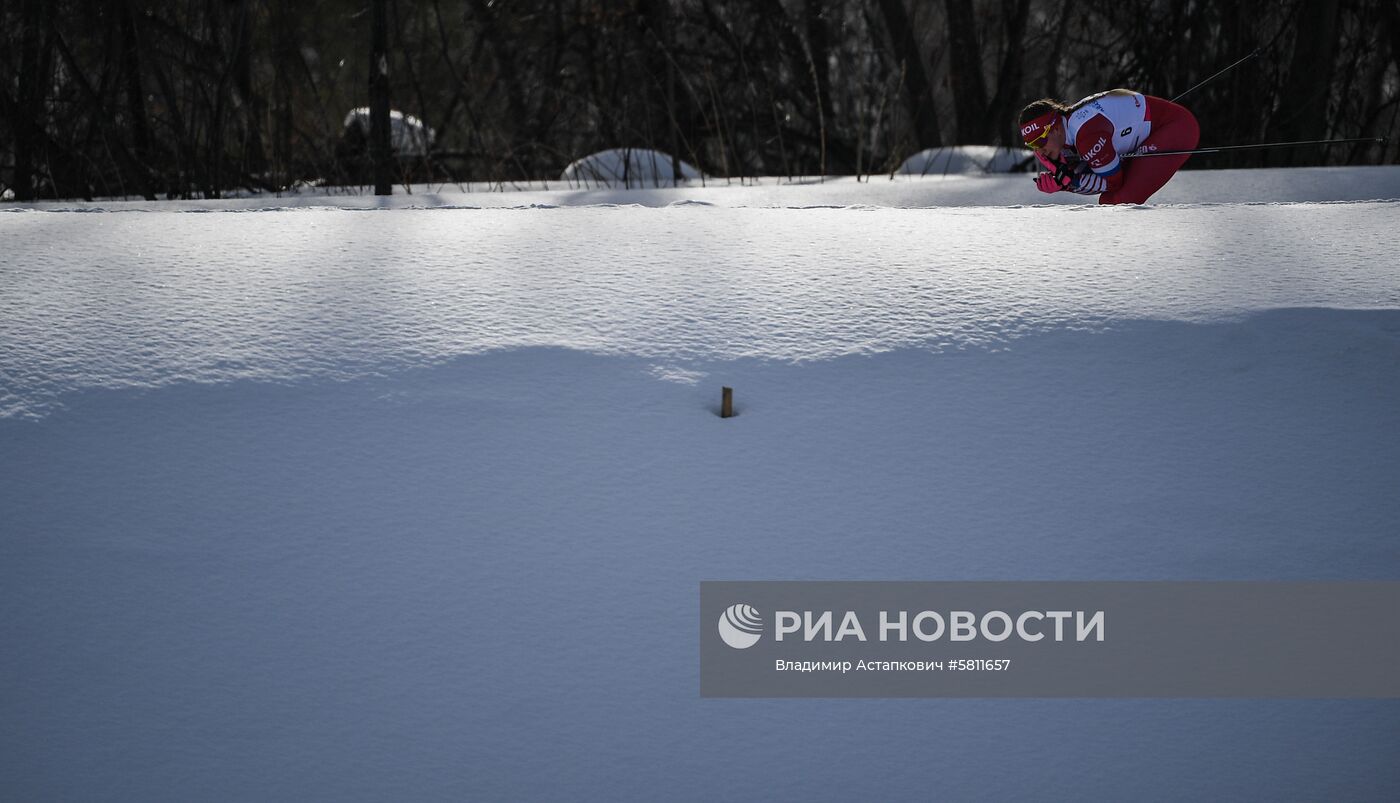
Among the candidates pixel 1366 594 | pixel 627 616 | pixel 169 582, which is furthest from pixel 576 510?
pixel 1366 594

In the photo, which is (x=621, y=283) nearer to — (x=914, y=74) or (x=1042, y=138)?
(x=1042, y=138)

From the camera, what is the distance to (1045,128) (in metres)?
2.89

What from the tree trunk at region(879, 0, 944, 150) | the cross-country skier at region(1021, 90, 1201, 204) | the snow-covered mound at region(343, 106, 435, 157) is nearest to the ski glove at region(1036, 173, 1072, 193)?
Answer: the cross-country skier at region(1021, 90, 1201, 204)

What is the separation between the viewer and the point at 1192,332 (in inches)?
60.4

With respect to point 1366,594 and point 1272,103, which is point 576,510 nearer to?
point 1366,594

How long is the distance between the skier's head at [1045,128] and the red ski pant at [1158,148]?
186 mm

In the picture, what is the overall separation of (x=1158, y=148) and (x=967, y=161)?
2.73m

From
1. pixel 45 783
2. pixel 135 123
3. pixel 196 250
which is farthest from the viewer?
pixel 135 123

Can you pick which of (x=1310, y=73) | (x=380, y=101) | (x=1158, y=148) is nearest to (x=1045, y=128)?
(x=1158, y=148)

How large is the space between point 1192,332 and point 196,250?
5.48ft

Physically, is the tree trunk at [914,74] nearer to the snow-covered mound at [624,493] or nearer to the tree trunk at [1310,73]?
the tree trunk at [1310,73]

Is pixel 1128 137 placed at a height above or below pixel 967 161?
below

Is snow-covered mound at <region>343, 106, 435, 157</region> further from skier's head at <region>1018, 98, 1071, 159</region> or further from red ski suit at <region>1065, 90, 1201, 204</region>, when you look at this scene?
red ski suit at <region>1065, 90, 1201, 204</region>

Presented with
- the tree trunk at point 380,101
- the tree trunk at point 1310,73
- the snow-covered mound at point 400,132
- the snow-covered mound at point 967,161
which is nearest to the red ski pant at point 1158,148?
the snow-covered mound at point 967,161
